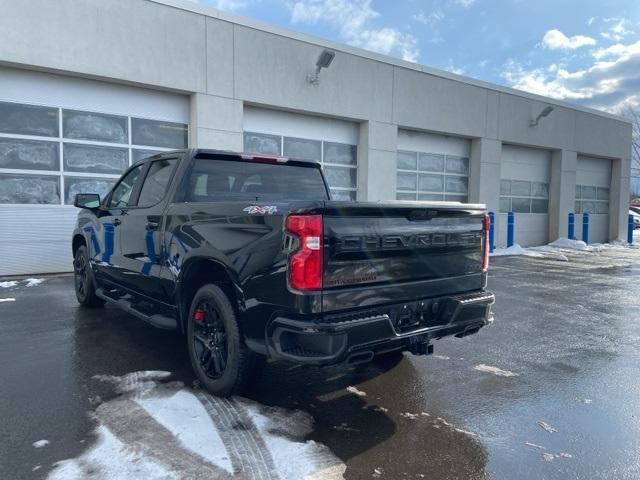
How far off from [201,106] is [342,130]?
452 centimetres

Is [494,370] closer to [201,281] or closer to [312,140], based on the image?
[201,281]

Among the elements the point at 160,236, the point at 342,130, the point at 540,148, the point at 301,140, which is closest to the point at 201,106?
the point at 301,140

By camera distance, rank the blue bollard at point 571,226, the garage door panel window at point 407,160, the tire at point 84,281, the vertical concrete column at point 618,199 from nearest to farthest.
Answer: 1. the tire at point 84,281
2. the garage door panel window at point 407,160
3. the blue bollard at point 571,226
4. the vertical concrete column at point 618,199

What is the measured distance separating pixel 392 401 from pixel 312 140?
10933 millimetres

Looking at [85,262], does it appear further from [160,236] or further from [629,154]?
[629,154]

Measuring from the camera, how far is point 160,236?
177 inches

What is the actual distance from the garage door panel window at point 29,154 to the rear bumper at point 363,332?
9.14m

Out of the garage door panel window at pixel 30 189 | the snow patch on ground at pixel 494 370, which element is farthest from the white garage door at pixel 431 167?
the snow patch on ground at pixel 494 370

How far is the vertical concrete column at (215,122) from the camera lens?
1166 cm

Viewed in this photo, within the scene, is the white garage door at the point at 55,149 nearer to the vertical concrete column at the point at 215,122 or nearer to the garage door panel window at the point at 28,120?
the garage door panel window at the point at 28,120

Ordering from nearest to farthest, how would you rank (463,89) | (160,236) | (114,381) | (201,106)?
1. (114,381)
2. (160,236)
3. (201,106)
4. (463,89)

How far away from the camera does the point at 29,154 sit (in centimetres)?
1024

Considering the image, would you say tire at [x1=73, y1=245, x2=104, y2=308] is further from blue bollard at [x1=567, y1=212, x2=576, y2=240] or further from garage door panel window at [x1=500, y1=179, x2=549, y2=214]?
blue bollard at [x1=567, y1=212, x2=576, y2=240]

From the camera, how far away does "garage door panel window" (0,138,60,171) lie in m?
10.0
